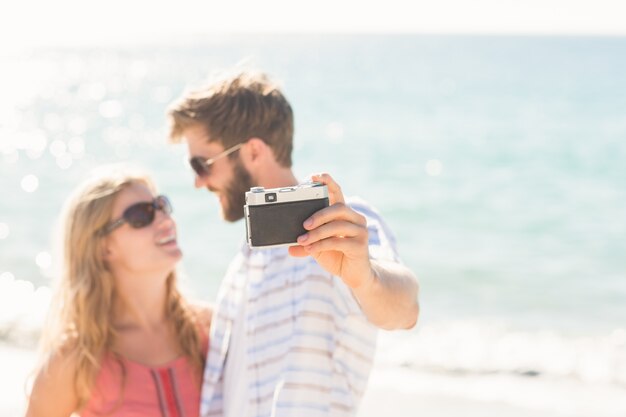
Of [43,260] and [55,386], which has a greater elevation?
[43,260]

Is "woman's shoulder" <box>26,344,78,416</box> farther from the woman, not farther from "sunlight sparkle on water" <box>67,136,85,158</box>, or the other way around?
"sunlight sparkle on water" <box>67,136,85,158</box>

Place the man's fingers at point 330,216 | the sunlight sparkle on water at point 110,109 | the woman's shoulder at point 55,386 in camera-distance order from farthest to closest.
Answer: the sunlight sparkle on water at point 110,109, the woman's shoulder at point 55,386, the man's fingers at point 330,216

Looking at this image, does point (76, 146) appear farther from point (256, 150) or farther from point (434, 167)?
point (256, 150)

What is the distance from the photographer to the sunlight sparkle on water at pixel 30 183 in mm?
18047

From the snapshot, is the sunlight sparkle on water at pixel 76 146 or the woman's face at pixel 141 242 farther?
the sunlight sparkle on water at pixel 76 146

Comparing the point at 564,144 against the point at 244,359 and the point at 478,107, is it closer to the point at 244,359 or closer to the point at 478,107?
the point at 478,107

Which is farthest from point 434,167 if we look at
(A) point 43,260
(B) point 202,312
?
(B) point 202,312

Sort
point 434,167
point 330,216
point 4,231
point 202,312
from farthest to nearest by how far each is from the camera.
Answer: point 434,167, point 4,231, point 202,312, point 330,216

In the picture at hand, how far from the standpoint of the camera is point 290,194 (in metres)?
2.32

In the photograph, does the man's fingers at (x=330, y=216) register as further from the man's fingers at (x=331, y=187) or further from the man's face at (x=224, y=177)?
the man's face at (x=224, y=177)

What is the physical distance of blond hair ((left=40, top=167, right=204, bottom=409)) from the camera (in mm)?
3627

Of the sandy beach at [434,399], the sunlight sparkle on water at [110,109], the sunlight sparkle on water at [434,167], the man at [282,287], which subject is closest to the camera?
the man at [282,287]

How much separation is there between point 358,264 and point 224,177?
1.29m

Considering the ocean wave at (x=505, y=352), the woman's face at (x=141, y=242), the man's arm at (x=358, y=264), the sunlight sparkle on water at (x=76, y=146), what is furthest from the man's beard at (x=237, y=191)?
the sunlight sparkle on water at (x=76, y=146)
